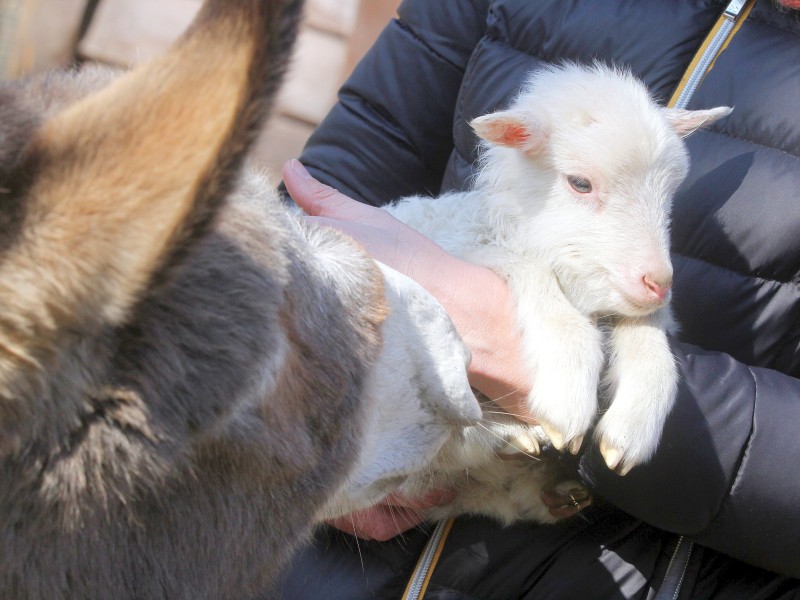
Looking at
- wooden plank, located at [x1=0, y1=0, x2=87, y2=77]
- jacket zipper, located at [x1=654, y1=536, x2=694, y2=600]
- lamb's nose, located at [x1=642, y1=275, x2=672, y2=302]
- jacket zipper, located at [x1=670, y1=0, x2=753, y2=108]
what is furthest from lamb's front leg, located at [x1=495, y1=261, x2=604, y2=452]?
wooden plank, located at [x1=0, y1=0, x2=87, y2=77]

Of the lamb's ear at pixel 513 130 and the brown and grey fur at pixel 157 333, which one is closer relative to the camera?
Answer: the brown and grey fur at pixel 157 333

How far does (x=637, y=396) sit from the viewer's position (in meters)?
1.31

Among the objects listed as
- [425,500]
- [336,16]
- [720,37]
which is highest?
[720,37]

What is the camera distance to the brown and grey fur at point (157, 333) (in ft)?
1.97

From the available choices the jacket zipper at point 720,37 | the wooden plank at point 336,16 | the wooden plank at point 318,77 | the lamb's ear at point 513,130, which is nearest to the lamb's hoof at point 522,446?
the lamb's ear at point 513,130

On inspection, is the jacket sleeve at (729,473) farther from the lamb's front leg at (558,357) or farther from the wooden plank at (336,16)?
the wooden plank at (336,16)

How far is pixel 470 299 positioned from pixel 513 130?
0.42 meters

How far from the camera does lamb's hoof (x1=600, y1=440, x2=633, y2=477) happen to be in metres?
1.25

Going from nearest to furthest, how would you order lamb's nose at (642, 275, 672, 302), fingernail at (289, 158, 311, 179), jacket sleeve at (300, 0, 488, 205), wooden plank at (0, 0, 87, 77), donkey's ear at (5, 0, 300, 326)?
donkey's ear at (5, 0, 300, 326), lamb's nose at (642, 275, 672, 302), fingernail at (289, 158, 311, 179), jacket sleeve at (300, 0, 488, 205), wooden plank at (0, 0, 87, 77)

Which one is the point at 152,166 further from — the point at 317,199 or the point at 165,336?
the point at 317,199

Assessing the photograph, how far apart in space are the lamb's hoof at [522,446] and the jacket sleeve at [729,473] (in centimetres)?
9

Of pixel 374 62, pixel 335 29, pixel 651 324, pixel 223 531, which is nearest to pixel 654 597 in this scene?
pixel 651 324

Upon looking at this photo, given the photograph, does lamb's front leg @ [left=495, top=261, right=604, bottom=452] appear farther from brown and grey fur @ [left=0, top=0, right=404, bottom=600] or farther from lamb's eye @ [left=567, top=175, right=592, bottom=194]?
brown and grey fur @ [left=0, top=0, right=404, bottom=600]

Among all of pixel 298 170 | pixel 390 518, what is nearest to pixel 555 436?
pixel 390 518
